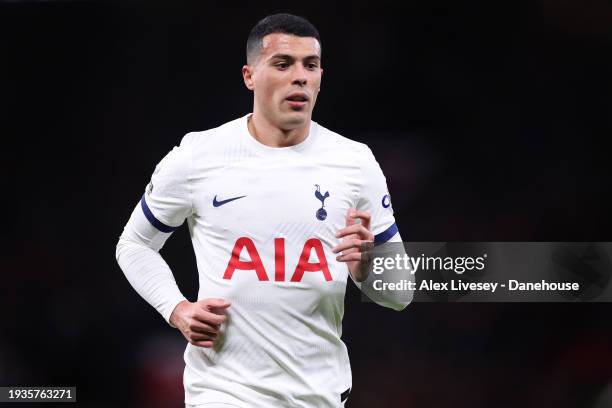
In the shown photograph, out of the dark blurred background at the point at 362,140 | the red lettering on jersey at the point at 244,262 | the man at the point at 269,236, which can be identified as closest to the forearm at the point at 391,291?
the man at the point at 269,236

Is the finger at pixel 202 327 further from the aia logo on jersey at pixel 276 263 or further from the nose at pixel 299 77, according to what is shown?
the nose at pixel 299 77

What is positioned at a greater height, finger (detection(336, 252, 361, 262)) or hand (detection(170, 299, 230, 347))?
finger (detection(336, 252, 361, 262))

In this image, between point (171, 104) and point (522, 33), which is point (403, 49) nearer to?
point (522, 33)

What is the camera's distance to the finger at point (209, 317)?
322cm

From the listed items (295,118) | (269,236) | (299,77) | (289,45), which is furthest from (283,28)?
(269,236)

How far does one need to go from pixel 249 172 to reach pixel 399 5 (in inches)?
92.2

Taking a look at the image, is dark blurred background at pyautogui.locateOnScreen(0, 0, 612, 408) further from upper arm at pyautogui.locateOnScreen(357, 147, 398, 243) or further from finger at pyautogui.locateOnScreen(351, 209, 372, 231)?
finger at pyautogui.locateOnScreen(351, 209, 372, 231)

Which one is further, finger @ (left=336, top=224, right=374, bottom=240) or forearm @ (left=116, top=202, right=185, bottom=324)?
forearm @ (left=116, top=202, right=185, bottom=324)

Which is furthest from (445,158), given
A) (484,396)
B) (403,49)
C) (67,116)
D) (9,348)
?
(9,348)

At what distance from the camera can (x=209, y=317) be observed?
322 cm

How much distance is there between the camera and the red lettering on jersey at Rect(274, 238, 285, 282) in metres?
3.36

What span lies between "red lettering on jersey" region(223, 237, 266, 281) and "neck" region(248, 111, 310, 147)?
42cm

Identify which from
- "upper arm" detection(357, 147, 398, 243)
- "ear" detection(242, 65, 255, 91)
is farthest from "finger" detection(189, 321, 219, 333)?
"ear" detection(242, 65, 255, 91)

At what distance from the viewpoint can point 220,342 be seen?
11.0 feet
